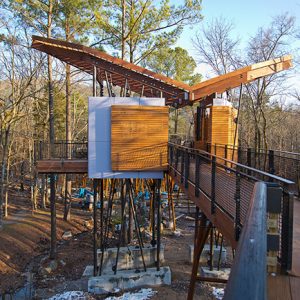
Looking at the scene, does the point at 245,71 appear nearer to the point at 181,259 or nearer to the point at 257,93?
the point at 181,259

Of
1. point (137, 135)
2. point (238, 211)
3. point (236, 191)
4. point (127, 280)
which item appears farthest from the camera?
point (127, 280)

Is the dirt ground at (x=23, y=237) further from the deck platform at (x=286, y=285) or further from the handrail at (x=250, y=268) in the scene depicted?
the handrail at (x=250, y=268)

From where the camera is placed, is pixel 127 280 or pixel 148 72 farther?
pixel 148 72

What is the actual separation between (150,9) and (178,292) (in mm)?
14792

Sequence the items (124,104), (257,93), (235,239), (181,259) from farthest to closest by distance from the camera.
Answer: (257,93) → (181,259) → (124,104) → (235,239)

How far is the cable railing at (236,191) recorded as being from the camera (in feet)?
9.98

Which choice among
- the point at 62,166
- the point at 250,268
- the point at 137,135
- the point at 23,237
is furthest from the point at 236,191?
the point at 23,237

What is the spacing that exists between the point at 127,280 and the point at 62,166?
5055 mm

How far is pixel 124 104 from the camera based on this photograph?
38.2 ft

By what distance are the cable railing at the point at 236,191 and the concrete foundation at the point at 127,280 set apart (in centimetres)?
474

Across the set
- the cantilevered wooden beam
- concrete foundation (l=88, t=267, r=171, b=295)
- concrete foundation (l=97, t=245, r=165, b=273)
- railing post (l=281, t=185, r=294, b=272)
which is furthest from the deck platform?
concrete foundation (l=97, t=245, r=165, b=273)

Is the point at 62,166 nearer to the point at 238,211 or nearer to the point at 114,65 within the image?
the point at 114,65

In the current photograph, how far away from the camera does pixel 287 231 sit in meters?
3.05

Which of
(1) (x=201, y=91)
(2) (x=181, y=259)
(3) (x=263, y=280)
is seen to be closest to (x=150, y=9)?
(1) (x=201, y=91)
